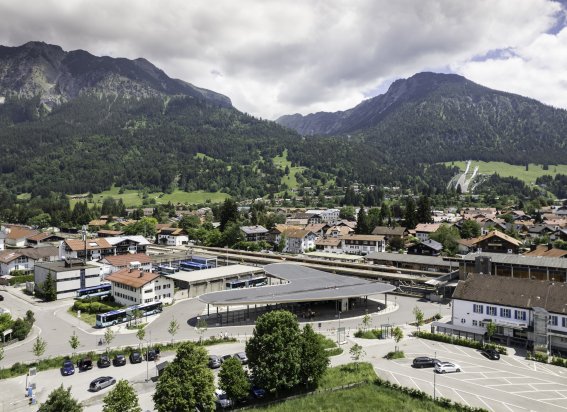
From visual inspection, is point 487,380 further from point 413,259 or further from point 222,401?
point 413,259

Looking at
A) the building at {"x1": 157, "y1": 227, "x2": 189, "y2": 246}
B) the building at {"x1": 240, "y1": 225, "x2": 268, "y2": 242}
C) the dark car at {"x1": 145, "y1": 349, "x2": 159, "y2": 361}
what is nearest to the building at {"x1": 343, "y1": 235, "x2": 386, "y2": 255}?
the building at {"x1": 240, "y1": 225, "x2": 268, "y2": 242}

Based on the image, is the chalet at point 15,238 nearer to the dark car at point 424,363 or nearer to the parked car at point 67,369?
the parked car at point 67,369

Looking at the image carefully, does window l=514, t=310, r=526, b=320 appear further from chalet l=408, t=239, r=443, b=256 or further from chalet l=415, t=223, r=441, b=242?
chalet l=415, t=223, r=441, b=242

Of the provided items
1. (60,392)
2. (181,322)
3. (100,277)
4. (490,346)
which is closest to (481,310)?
(490,346)

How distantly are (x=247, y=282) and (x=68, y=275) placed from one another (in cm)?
2797

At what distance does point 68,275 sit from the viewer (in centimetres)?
6569

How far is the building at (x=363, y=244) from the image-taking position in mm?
104062

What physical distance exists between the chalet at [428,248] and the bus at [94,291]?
208 feet

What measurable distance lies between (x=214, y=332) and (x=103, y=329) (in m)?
13.6

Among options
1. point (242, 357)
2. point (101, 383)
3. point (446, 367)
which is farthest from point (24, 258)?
point (446, 367)

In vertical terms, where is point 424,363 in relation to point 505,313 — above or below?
below

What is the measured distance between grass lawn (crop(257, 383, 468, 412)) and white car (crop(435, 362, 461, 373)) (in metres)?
6.02

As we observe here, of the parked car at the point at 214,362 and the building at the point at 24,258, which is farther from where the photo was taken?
the building at the point at 24,258

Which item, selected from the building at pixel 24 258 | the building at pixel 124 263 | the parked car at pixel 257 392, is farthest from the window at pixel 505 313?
the building at pixel 24 258
